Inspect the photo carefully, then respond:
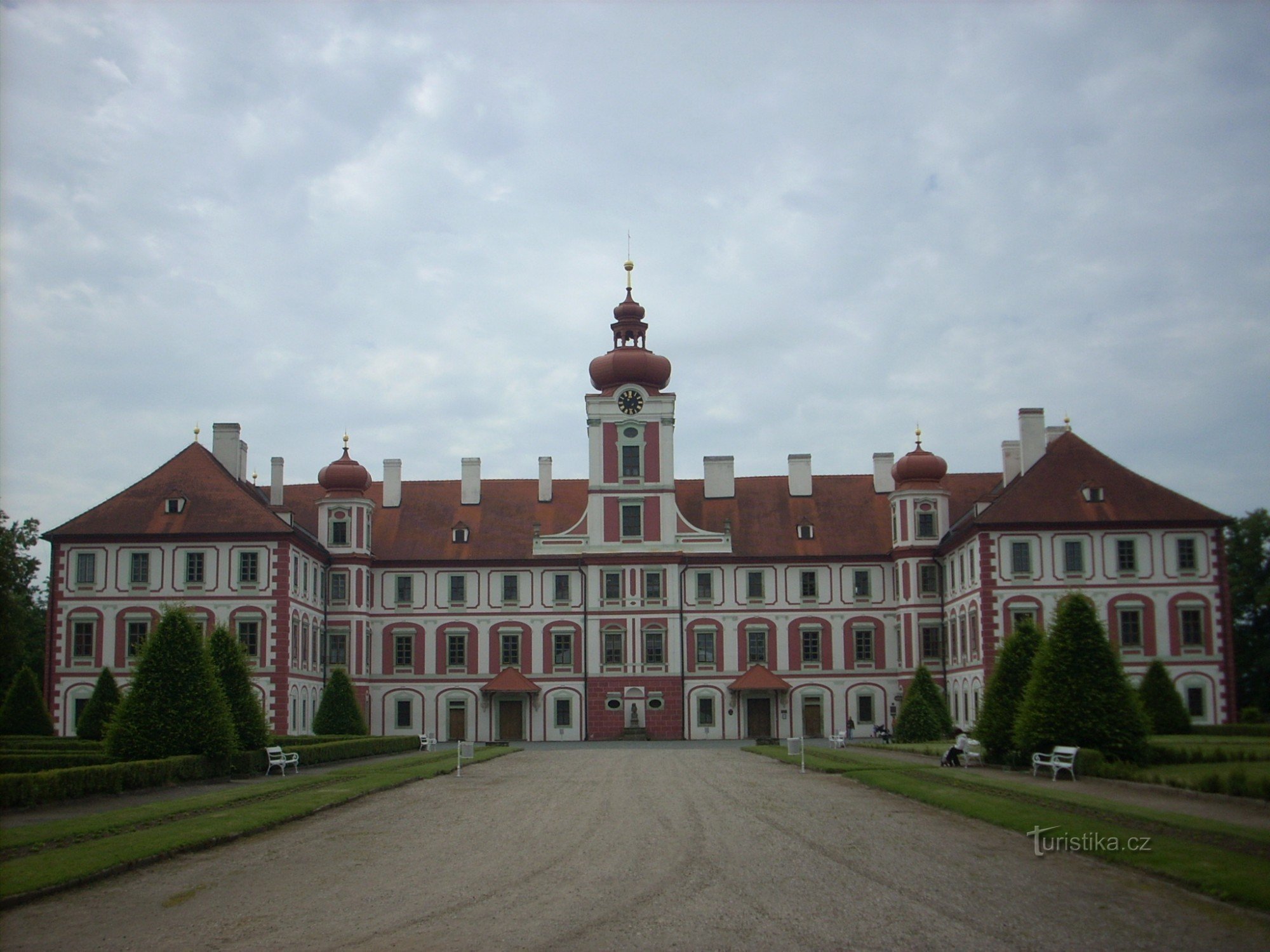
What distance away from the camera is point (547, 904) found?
42.5ft

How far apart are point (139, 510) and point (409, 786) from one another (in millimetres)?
30265

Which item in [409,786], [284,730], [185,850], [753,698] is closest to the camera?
[185,850]

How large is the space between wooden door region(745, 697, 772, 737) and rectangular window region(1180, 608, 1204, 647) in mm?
17815

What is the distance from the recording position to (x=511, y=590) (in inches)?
2410

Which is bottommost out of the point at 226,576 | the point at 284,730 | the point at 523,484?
the point at 284,730

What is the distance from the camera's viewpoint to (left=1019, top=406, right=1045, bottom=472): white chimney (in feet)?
181

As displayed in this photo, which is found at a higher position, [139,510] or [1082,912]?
[139,510]

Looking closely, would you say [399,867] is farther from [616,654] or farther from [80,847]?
[616,654]

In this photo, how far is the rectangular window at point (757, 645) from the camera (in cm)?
6034

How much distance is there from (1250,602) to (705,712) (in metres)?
26.9

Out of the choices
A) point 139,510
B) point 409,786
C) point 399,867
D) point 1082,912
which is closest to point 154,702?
point 409,786

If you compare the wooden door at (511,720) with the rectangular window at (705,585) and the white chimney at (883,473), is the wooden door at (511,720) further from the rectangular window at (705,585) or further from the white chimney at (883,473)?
the white chimney at (883,473)

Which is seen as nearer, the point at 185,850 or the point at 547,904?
the point at 547,904

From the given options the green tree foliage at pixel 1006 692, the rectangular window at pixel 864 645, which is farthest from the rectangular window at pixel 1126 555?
the green tree foliage at pixel 1006 692
